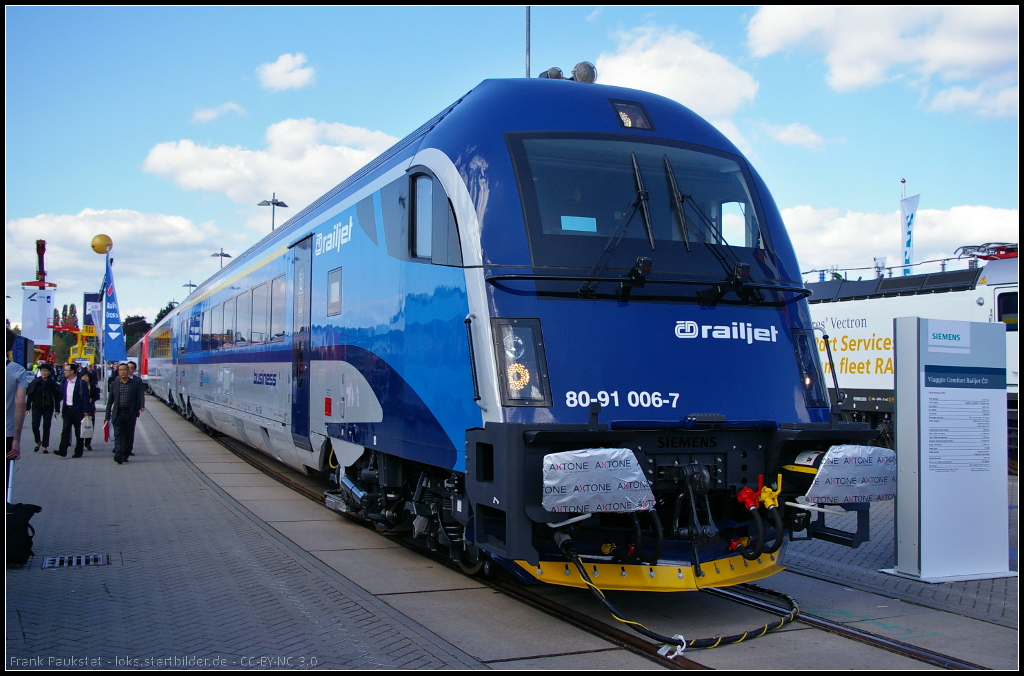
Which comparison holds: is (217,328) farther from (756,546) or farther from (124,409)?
(756,546)

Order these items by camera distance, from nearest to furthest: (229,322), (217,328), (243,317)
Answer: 1. (243,317)
2. (229,322)
3. (217,328)

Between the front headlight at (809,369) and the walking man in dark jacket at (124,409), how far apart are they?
12432 mm

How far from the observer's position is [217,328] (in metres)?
16.2

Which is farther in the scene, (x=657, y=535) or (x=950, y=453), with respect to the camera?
(x=950, y=453)

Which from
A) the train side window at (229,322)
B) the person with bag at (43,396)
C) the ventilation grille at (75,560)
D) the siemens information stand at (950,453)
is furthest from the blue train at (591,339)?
the person with bag at (43,396)

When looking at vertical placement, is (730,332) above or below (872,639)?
above

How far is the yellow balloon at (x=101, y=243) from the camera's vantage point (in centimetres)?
2999

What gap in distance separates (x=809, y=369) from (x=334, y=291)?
4657mm

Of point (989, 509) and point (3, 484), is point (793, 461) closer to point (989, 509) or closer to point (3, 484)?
point (989, 509)

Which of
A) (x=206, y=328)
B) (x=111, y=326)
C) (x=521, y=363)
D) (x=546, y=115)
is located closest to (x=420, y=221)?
(x=546, y=115)

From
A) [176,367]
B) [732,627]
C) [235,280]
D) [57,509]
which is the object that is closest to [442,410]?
[732,627]

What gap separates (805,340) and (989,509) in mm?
3002

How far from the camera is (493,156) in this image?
577 cm

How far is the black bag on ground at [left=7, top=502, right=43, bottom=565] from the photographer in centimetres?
684
